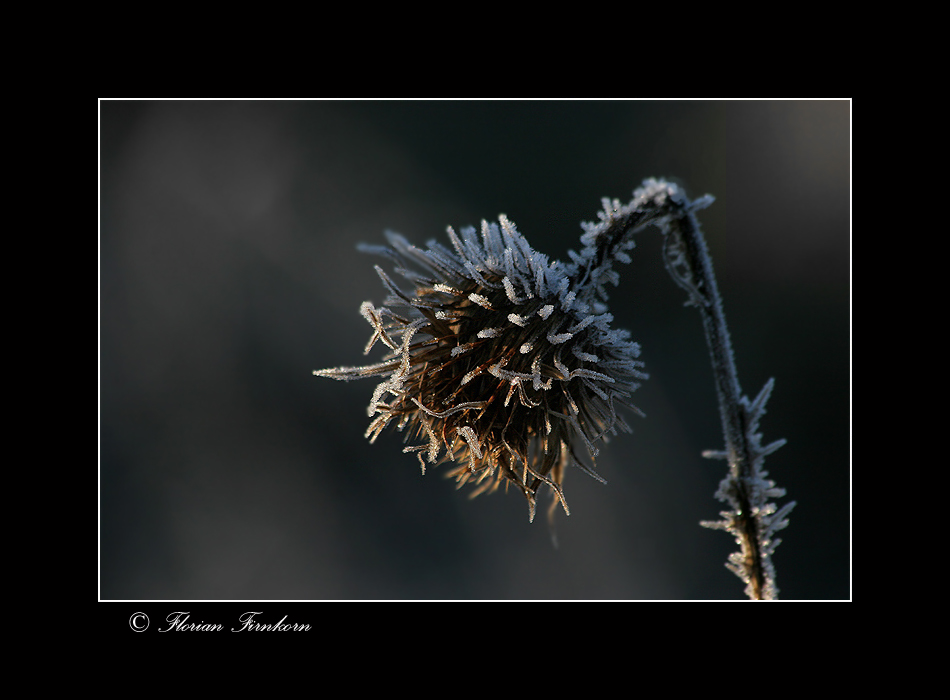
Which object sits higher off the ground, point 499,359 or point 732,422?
point 499,359

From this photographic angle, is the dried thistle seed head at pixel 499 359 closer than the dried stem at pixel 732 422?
Yes

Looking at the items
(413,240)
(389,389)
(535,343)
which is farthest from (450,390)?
(413,240)

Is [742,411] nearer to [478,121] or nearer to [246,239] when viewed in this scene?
[478,121]

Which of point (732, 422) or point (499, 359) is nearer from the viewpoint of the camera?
point (499, 359)

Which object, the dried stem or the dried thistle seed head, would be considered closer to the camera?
the dried thistle seed head
